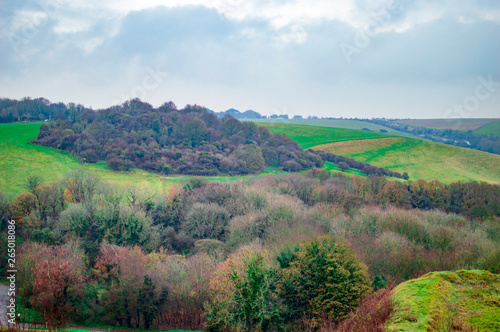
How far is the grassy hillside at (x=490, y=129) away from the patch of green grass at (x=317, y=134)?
101ft

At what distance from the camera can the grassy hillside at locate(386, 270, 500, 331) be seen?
8.67 meters

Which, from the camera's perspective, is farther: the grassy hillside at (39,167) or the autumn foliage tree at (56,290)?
the grassy hillside at (39,167)

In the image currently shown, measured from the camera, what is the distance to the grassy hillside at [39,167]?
5003cm

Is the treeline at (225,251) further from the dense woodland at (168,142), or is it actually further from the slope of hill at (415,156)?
the dense woodland at (168,142)

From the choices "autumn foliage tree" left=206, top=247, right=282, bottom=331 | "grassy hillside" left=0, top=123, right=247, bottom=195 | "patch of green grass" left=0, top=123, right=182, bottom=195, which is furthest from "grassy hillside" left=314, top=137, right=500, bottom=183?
"autumn foliage tree" left=206, top=247, right=282, bottom=331

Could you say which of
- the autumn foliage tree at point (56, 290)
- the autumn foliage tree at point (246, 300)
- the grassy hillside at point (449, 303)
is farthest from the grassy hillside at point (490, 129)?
the autumn foliage tree at point (56, 290)

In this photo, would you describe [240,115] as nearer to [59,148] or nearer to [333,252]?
[59,148]

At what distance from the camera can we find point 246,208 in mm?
44969

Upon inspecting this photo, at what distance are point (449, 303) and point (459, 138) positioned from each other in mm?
105288

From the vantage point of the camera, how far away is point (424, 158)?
76.6 m

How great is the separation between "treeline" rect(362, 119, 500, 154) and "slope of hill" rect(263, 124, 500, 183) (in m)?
8.63

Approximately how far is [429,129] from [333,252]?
107 meters

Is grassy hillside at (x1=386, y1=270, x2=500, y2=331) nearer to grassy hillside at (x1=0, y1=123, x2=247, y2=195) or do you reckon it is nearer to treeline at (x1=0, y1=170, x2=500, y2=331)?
treeline at (x1=0, y1=170, x2=500, y2=331)

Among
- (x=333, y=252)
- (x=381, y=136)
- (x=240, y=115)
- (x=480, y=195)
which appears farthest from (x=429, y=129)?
(x=333, y=252)
